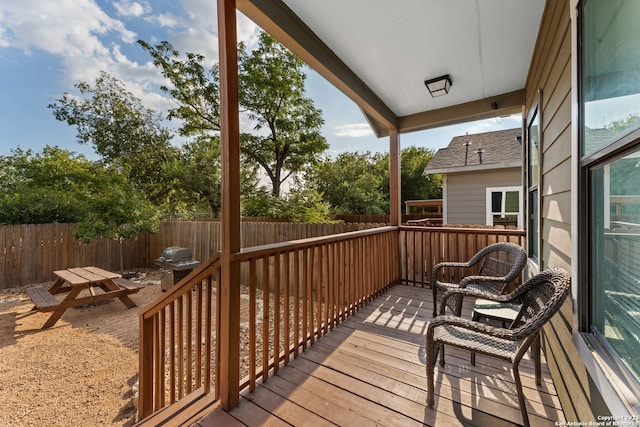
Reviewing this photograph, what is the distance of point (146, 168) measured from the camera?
1169 centimetres

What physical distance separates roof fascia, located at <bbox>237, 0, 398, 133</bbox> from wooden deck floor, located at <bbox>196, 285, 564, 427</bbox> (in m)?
2.69

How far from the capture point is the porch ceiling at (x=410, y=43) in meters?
2.09

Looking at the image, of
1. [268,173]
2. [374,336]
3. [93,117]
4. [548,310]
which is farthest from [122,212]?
[93,117]

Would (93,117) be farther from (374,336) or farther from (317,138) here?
(374,336)

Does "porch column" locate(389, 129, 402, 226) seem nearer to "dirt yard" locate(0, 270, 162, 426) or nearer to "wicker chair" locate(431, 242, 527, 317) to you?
"wicker chair" locate(431, 242, 527, 317)

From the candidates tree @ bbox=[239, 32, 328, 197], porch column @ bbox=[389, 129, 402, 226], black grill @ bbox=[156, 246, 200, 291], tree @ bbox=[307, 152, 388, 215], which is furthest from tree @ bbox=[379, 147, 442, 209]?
black grill @ bbox=[156, 246, 200, 291]

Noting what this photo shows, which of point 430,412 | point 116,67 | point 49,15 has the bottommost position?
point 430,412

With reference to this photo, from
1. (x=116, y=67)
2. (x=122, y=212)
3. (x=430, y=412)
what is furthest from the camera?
(x=116, y=67)

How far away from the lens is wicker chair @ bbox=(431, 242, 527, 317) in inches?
95.3

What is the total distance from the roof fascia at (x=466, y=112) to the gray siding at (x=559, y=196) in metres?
1.42

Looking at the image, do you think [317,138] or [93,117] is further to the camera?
[93,117]

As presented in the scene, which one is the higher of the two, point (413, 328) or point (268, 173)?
point (268, 173)

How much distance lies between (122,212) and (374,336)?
638 centimetres

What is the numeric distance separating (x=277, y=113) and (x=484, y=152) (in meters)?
7.16
